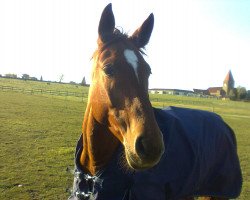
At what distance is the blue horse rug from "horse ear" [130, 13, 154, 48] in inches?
36.8

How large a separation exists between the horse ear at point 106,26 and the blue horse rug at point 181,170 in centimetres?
119

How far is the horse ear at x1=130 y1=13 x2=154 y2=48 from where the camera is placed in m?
3.66

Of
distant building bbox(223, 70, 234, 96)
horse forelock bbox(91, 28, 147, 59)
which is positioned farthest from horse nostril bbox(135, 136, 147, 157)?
distant building bbox(223, 70, 234, 96)

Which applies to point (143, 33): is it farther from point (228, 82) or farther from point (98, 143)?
point (228, 82)

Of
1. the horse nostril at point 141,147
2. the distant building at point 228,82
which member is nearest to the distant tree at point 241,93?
the distant building at point 228,82

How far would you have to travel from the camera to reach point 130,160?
112 inches

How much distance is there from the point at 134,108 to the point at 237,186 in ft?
9.88

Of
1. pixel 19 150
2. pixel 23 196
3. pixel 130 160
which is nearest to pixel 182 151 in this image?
pixel 130 160

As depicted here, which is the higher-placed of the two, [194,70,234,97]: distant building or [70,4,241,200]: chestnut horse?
[194,70,234,97]: distant building

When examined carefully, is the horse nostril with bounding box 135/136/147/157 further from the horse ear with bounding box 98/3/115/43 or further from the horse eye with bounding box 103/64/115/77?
the horse ear with bounding box 98/3/115/43

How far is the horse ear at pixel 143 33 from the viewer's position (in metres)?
3.66

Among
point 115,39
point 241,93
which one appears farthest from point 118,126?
point 241,93

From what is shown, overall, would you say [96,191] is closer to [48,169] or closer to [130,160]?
[130,160]

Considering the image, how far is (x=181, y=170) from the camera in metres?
3.91
